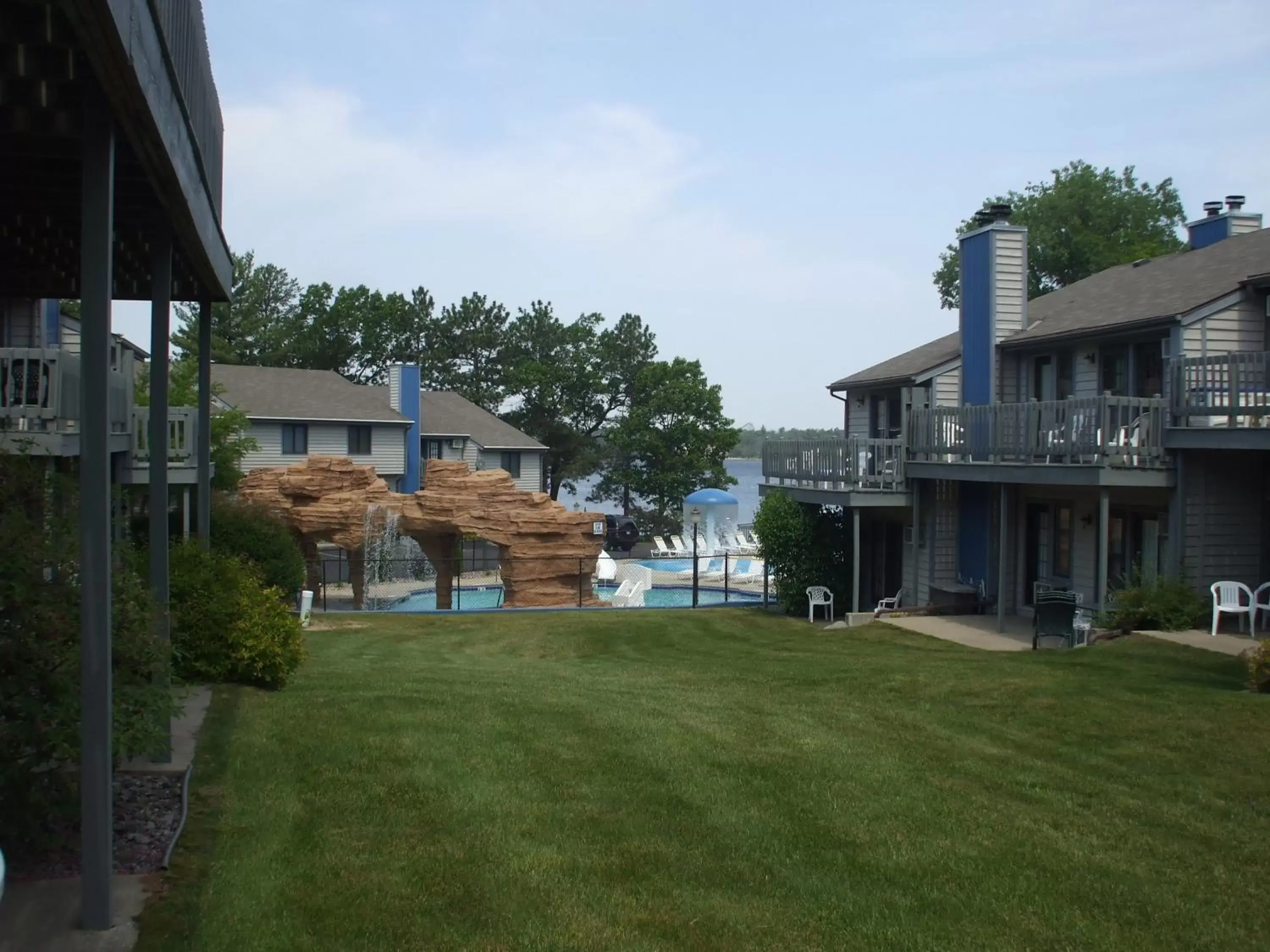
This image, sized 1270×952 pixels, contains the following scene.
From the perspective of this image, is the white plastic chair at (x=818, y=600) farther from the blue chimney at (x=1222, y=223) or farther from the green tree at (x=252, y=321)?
the green tree at (x=252, y=321)

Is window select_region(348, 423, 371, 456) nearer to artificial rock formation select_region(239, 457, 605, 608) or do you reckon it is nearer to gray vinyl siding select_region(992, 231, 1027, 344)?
artificial rock formation select_region(239, 457, 605, 608)

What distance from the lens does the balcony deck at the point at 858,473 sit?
2539cm

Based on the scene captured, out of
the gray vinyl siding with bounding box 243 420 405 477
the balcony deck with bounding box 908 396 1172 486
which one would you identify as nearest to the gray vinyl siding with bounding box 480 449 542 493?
the gray vinyl siding with bounding box 243 420 405 477

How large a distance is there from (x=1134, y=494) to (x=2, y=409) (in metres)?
17.3

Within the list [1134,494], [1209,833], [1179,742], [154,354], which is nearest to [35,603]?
[154,354]

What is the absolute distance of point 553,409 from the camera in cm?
7044

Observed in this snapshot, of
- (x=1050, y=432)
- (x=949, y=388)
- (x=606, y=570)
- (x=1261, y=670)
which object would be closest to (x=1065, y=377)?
(x=949, y=388)

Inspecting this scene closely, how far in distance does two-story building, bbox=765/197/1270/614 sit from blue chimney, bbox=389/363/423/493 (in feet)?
82.6

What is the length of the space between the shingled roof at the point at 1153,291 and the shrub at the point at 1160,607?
178 inches

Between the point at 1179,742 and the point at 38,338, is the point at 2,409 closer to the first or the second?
the point at 38,338

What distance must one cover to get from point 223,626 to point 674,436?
52.2m

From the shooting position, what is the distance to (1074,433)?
19.6 m

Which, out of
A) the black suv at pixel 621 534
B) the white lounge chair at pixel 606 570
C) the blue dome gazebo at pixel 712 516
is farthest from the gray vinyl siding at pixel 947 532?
the black suv at pixel 621 534

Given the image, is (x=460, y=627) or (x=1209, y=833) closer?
(x=1209, y=833)
